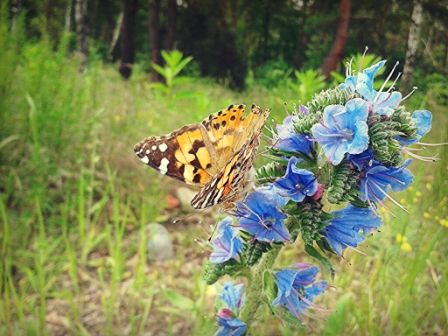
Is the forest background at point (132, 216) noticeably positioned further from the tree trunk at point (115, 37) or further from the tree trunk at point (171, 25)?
the tree trunk at point (115, 37)

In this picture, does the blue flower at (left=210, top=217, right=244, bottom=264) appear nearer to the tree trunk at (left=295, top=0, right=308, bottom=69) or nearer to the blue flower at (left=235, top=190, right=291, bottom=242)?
the blue flower at (left=235, top=190, right=291, bottom=242)

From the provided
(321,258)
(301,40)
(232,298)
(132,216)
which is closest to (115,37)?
(301,40)

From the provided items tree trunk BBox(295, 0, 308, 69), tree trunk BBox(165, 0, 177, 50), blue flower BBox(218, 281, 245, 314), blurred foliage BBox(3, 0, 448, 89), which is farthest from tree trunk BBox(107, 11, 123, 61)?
blue flower BBox(218, 281, 245, 314)

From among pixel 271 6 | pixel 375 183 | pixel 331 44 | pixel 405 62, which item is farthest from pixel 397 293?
pixel 271 6

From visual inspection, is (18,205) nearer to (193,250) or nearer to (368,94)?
(193,250)

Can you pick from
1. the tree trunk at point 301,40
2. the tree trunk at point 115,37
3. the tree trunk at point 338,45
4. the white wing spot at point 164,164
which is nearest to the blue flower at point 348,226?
the white wing spot at point 164,164

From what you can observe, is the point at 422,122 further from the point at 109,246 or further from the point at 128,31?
the point at 128,31
